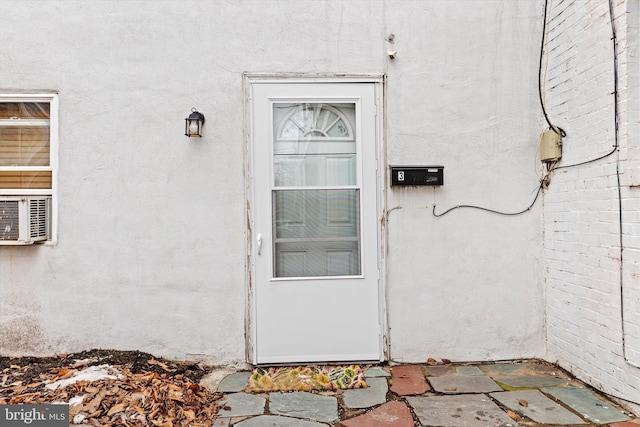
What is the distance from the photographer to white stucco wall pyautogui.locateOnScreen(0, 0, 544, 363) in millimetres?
3195

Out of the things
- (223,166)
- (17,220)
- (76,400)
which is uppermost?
(223,166)

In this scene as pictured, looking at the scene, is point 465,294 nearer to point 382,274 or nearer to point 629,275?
point 382,274

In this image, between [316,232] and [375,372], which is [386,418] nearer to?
[375,372]

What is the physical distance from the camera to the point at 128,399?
8.00 ft

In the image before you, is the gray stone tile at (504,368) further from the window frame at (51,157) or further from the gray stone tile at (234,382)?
the window frame at (51,157)

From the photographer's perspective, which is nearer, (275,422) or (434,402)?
(275,422)

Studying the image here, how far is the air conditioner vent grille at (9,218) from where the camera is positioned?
3.02 meters

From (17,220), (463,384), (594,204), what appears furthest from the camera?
(17,220)

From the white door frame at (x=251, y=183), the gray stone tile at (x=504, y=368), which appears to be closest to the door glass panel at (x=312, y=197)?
the white door frame at (x=251, y=183)

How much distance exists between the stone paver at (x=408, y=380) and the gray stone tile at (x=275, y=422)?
25.9 inches

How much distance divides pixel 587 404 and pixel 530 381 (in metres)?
0.38

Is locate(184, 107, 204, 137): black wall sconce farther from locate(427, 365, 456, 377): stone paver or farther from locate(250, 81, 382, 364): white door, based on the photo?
locate(427, 365, 456, 377): stone paver

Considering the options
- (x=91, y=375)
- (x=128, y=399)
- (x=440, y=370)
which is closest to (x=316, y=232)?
(x=440, y=370)

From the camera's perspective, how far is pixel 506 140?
130 inches
